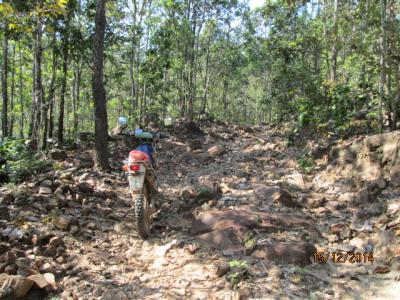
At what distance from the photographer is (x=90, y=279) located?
3900 mm

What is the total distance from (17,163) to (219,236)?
485 centimetres

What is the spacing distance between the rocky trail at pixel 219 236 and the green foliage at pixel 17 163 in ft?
1.10

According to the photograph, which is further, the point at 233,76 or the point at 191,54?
the point at 233,76

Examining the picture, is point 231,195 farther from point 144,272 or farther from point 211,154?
point 211,154

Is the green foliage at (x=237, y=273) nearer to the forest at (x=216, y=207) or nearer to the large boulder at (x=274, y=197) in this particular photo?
the forest at (x=216, y=207)

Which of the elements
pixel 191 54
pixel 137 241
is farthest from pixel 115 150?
pixel 191 54

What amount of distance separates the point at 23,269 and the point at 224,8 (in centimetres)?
1906

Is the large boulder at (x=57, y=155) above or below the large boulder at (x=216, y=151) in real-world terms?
below
